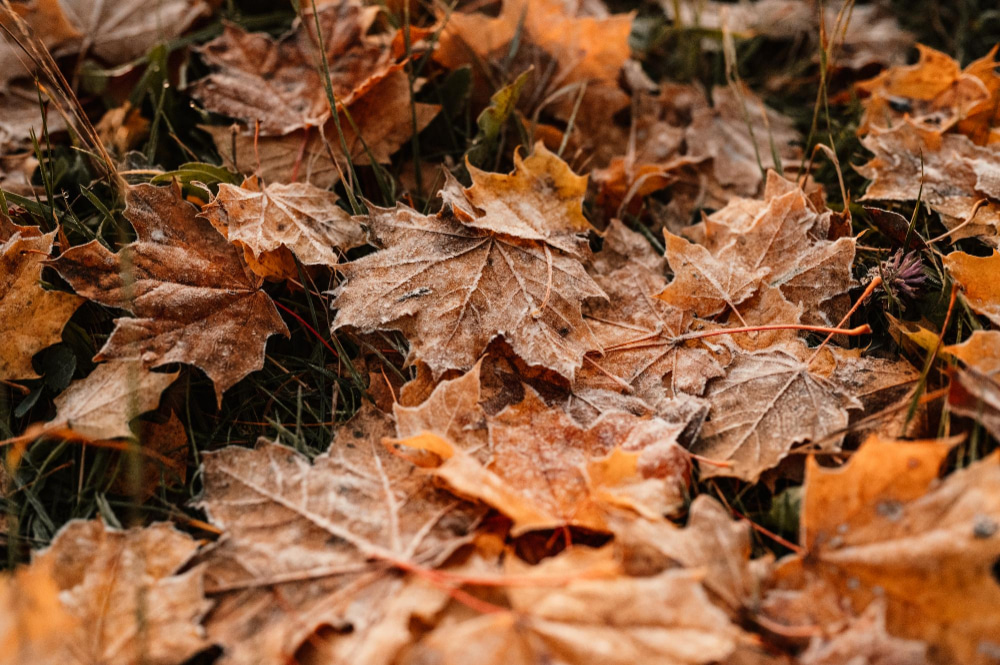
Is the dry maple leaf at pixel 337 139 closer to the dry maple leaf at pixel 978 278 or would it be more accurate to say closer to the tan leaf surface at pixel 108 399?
the tan leaf surface at pixel 108 399

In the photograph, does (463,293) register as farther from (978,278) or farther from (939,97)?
(939,97)

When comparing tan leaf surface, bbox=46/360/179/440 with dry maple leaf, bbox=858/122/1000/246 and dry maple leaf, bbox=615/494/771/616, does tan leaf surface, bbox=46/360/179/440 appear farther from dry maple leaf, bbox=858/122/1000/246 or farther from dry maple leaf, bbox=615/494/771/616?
dry maple leaf, bbox=858/122/1000/246

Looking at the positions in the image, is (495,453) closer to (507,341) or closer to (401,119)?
(507,341)

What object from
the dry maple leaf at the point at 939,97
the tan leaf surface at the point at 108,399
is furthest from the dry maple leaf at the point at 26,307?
the dry maple leaf at the point at 939,97

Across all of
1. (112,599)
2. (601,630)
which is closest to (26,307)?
(112,599)

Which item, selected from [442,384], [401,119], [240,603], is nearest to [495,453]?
[442,384]

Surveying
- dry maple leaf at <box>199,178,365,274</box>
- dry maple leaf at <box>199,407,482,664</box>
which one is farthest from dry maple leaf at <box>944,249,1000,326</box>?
dry maple leaf at <box>199,178,365,274</box>
